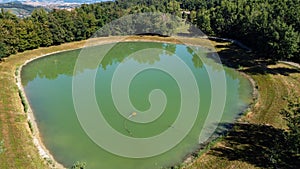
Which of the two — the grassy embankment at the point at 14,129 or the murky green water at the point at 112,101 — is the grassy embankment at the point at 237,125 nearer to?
the grassy embankment at the point at 14,129

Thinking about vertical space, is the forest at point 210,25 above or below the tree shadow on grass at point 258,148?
above

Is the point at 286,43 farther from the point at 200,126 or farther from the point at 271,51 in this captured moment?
the point at 200,126

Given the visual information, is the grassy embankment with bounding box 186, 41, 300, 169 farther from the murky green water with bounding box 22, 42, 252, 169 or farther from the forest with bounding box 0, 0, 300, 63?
the forest with bounding box 0, 0, 300, 63

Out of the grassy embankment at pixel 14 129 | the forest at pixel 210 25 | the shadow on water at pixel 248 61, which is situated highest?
the forest at pixel 210 25

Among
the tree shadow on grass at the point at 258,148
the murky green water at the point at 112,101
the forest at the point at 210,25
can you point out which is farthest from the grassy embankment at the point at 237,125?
the forest at the point at 210,25

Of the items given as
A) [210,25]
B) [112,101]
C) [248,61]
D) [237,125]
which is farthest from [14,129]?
[210,25]

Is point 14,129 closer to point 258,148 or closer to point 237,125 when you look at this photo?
point 237,125
